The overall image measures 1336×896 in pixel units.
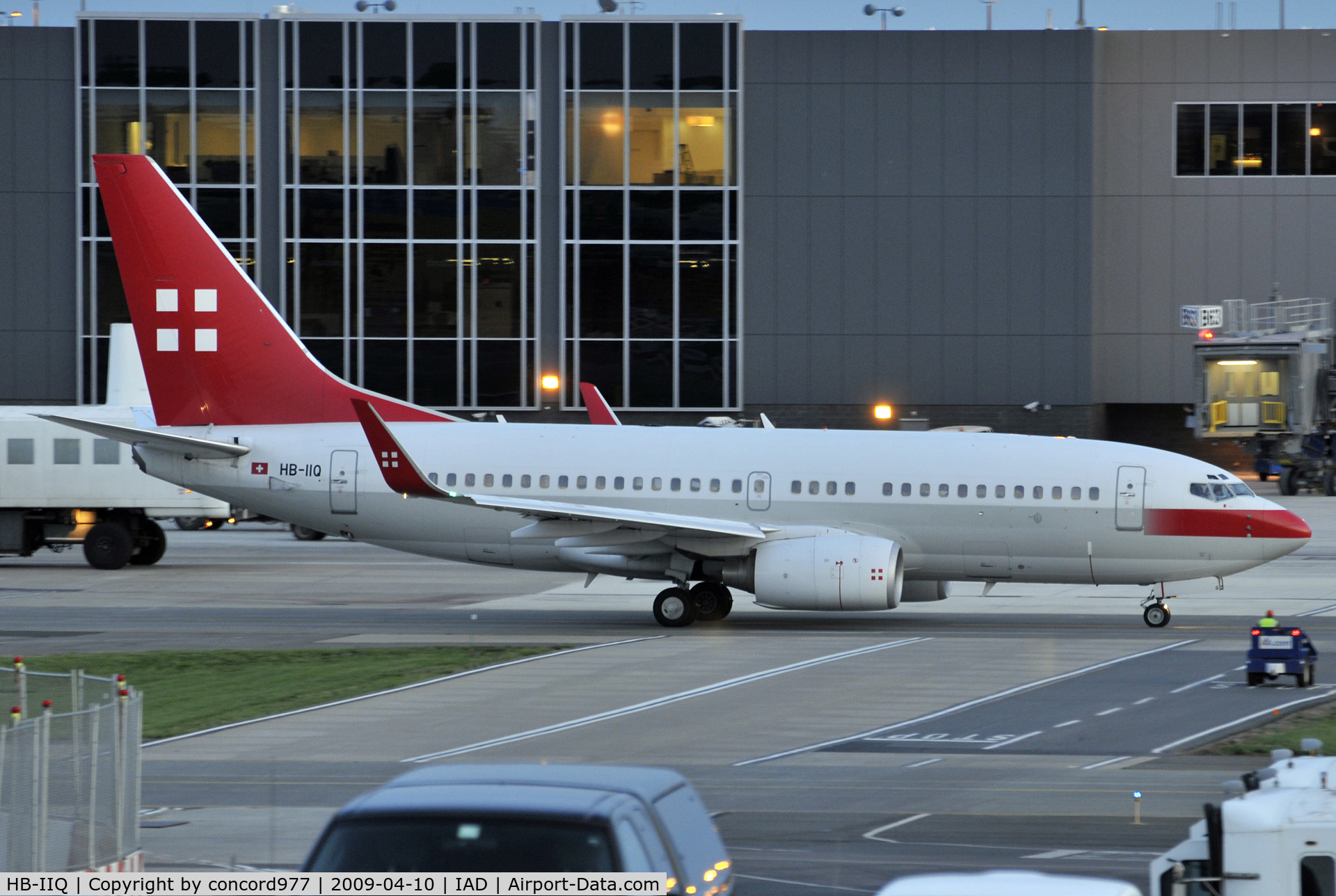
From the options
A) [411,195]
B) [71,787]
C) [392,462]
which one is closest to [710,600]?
[392,462]

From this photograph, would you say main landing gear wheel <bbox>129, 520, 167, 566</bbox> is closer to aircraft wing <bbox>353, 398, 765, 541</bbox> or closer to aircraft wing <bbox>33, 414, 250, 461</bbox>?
aircraft wing <bbox>33, 414, 250, 461</bbox>

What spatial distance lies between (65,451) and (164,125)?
21.8m

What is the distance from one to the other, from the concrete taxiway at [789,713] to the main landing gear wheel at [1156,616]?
0.37 metres

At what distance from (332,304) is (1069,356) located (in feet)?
84.6

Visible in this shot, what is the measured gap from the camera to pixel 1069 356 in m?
54.7

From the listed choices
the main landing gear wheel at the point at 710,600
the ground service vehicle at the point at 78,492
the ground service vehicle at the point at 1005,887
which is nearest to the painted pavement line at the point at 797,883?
the ground service vehicle at the point at 1005,887

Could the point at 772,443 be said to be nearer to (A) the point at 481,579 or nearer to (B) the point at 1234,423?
(A) the point at 481,579

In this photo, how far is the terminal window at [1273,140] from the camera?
2227 inches

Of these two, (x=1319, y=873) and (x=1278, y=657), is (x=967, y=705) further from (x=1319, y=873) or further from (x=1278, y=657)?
(x=1319, y=873)

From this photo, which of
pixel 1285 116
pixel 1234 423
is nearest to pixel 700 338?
pixel 1234 423

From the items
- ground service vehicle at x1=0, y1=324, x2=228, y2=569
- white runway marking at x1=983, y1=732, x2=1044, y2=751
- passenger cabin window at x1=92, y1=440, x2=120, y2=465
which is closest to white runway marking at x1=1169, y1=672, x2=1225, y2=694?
white runway marking at x1=983, y1=732, x2=1044, y2=751

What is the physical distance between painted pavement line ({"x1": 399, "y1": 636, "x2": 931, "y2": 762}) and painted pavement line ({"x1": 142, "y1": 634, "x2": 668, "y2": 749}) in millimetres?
3082

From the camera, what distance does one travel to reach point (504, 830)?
6.82 m

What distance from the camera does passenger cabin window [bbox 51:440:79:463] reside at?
36281 mm
